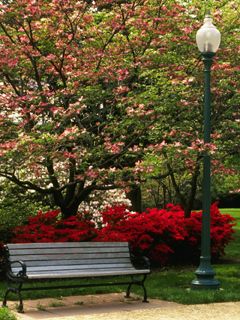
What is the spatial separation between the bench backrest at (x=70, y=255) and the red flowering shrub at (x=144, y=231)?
2.03 m

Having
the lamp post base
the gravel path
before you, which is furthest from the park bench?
the lamp post base

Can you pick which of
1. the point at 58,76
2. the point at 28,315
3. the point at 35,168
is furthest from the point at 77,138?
the point at 28,315

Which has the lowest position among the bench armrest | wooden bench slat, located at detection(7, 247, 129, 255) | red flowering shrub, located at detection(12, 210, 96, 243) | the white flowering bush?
the bench armrest

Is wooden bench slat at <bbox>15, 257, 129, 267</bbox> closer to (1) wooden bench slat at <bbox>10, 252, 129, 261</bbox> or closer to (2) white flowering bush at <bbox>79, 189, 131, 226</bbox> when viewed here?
(1) wooden bench slat at <bbox>10, 252, 129, 261</bbox>

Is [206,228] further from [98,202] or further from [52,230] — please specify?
[98,202]

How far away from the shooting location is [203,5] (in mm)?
14383

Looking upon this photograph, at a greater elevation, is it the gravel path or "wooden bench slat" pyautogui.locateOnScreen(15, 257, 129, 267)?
"wooden bench slat" pyautogui.locateOnScreen(15, 257, 129, 267)

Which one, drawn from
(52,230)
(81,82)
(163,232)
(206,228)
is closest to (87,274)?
(206,228)

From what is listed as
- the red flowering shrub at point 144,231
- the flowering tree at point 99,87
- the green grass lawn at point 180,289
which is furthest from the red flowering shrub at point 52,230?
the green grass lawn at point 180,289

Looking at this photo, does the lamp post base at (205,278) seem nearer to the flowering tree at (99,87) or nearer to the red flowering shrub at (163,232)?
the flowering tree at (99,87)

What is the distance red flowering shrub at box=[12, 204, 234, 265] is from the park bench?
206cm

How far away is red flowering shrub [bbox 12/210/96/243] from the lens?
12.6 m

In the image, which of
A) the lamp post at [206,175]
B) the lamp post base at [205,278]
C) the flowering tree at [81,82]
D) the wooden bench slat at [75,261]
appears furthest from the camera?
the flowering tree at [81,82]

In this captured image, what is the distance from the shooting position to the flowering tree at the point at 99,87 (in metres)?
12.4
